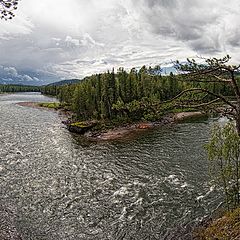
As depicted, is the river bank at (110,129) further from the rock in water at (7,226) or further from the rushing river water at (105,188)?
the rock in water at (7,226)

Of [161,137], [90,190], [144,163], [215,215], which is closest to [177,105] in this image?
[215,215]

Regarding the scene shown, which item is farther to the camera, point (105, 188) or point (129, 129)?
point (129, 129)

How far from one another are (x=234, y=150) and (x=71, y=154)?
1222 inches

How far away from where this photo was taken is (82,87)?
96625 mm

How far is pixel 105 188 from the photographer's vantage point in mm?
33531

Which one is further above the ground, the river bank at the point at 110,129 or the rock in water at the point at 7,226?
the river bank at the point at 110,129

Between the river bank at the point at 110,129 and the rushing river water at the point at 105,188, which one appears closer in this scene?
the rushing river water at the point at 105,188

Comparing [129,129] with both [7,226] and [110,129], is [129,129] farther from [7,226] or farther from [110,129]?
[7,226]

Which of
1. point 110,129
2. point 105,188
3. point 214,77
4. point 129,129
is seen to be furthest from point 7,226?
point 129,129

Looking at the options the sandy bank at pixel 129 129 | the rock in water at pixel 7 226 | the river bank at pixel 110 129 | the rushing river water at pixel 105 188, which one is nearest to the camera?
the rock in water at pixel 7 226

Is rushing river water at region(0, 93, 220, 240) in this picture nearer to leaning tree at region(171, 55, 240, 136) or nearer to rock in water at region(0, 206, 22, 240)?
rock in water at region(0, 206, 22, 240)

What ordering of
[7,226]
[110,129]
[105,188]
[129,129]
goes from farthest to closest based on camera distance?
[110,129], [129,129], [105,188], [7,226]

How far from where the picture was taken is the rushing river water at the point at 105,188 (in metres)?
25.4

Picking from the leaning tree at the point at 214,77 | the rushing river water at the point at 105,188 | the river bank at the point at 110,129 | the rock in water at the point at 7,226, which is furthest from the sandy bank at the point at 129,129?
the leaning tree at the point at 214,77
